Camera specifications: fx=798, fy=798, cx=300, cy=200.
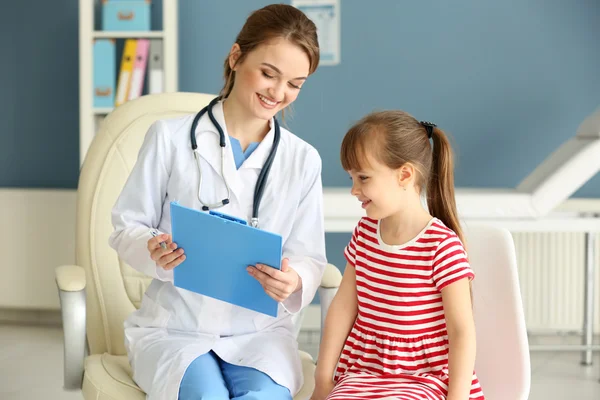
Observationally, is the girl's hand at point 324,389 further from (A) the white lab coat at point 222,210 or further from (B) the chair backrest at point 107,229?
(B) the chair backrest at point 107,229

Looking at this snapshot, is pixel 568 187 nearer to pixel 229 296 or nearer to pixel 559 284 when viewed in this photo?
pixel 559 284

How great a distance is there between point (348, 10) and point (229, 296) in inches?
98.2

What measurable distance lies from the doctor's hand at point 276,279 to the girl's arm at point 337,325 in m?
0.11

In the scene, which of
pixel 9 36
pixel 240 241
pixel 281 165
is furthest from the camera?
pixel 9 36

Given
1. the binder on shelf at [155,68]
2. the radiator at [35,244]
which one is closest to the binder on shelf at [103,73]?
the binder on shelf at [155,68]

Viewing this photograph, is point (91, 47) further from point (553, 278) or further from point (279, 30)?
point (553, 278)

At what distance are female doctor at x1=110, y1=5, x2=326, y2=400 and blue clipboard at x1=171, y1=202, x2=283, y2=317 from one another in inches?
2.1

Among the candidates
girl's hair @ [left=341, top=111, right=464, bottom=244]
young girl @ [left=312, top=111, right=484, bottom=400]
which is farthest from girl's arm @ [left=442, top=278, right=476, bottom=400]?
girl's hair @ [left=341, top=111, right=464, bottom=244]

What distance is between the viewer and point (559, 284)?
3541mm

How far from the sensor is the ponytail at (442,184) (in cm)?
148

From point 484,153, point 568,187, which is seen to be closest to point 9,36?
point 484,153

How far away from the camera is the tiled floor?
286 cm

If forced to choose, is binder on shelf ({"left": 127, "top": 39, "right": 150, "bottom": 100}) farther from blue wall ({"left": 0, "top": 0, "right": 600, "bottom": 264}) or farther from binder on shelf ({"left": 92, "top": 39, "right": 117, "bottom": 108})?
blue wall ({"left": 0, "top": 0, "right": 600, "bottom": 264})

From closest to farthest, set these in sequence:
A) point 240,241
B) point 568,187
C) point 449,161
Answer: point 240,241 < point 449,161 < point 568,187
